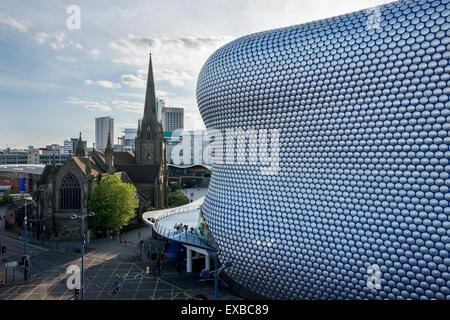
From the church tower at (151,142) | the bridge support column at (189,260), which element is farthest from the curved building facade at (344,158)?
the church tower at (151,142)

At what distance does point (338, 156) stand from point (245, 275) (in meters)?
11.5

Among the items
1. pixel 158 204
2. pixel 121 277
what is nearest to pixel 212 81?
pixel 121 277

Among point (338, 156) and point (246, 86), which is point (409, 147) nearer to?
point (338, 156)

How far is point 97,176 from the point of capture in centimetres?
4447

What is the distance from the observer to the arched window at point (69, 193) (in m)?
42.1

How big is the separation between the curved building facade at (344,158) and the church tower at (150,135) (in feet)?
118

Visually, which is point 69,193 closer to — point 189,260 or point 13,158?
point 189,260

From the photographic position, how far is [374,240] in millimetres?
17891

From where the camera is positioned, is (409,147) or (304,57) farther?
(304,57)

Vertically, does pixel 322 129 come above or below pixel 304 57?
below

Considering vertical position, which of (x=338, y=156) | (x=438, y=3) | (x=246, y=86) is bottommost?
(x=338, y=156)

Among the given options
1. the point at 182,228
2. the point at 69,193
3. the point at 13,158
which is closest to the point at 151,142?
the point at 69,193

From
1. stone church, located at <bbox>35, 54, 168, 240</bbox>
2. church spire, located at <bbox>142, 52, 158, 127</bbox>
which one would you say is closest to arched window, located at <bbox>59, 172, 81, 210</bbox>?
stone church, located at <bbox>35, 54, 168, 240</bbox>

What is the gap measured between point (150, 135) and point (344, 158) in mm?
46334
